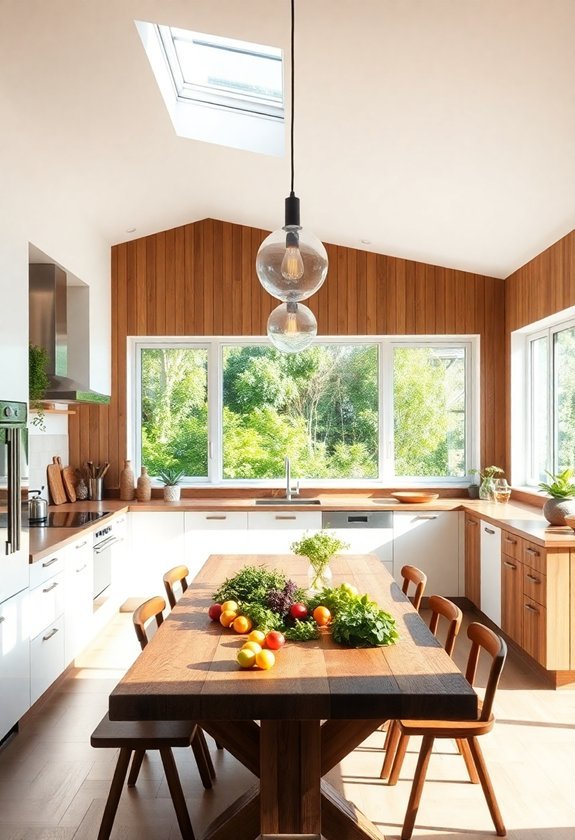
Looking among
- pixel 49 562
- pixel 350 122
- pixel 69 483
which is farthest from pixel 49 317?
pixel 350 122

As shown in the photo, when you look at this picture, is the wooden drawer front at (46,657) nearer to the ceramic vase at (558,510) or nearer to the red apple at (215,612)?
the red apple at (215,612)

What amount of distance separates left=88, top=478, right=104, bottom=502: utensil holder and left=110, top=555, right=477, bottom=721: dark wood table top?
354 centimetres

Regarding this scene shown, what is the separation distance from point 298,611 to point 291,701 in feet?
1.97

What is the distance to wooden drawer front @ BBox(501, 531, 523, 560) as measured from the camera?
423cm

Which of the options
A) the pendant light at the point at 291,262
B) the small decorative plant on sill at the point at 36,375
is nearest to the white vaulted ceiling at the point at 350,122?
the small decorative plant on sill at the point at 36,375

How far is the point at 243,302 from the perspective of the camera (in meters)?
6.05

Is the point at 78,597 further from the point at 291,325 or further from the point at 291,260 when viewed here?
the point at 291,260

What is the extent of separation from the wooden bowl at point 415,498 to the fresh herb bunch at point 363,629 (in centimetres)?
334

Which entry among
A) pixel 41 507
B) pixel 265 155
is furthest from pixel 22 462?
pixel 265 155

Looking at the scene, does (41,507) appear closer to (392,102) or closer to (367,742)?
(367,742)

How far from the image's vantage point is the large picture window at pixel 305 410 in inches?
243

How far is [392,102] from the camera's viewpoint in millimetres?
3402

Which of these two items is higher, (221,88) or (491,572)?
(221,88)

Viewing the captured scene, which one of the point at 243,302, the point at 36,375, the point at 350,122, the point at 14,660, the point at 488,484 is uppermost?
the point at 350,122
